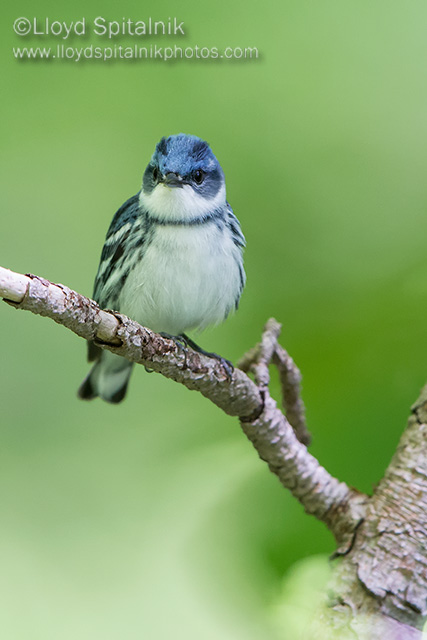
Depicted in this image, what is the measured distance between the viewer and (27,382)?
106cm

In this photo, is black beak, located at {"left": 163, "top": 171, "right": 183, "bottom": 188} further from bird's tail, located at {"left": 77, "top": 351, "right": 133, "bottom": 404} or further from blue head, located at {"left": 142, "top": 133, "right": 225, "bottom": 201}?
bird's tail, located at {"left": 77, "top": 351, "right": 133, "bottom": 404}

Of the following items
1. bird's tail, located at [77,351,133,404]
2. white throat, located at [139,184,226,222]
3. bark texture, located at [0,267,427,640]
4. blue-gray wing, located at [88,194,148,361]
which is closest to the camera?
bark texture, located at [0,267,427,640]

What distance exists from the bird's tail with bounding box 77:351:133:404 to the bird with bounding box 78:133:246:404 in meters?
0.04

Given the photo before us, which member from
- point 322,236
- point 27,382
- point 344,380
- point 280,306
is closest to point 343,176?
point 322,236

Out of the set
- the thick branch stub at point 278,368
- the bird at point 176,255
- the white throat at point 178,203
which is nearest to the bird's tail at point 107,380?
the bird at point 176,255

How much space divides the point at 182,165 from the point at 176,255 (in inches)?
7.8

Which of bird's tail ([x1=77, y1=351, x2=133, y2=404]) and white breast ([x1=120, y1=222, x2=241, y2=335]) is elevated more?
white breast ([x1=120, y1=222, x2=241, y2=335])

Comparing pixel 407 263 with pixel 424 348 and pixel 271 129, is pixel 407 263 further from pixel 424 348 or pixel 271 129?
pixel 271 129

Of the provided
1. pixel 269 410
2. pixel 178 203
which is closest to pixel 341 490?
pixel 269 410

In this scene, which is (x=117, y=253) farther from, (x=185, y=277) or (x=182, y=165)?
(x=182, y=165)

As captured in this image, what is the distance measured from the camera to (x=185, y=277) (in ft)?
3.99

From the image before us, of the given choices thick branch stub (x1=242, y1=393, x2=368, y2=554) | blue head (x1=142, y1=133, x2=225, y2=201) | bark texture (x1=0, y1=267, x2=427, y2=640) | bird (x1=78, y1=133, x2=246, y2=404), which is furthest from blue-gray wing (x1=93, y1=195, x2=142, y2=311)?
thick branch stub (x1=242, y1=393, x2=368, y2=554)

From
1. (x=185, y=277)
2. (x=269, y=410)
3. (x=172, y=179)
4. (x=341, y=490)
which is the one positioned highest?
(x=172, y=179)

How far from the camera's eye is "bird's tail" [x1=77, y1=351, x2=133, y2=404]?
1405 millimetres
